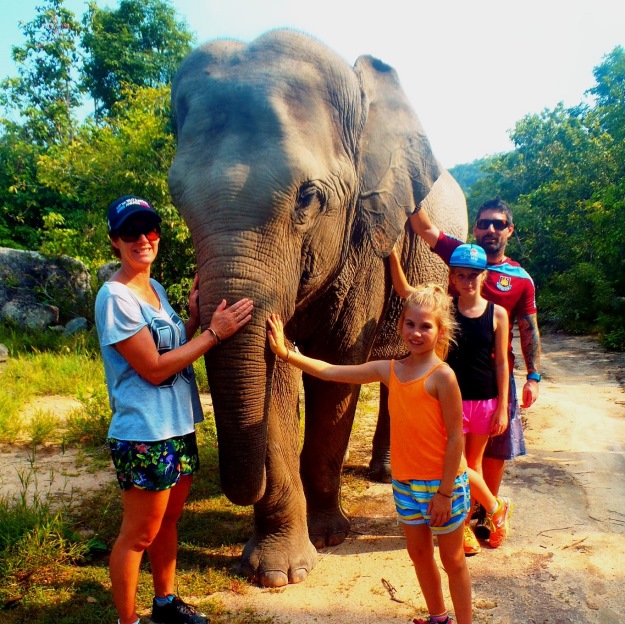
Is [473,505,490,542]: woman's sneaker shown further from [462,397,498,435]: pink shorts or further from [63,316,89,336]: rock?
[63,316,89,336]: rock

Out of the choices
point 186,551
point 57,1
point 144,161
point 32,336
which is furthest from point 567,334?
point 57,1

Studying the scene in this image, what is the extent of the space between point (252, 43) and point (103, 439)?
4338mm

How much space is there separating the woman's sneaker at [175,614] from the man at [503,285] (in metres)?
2.09

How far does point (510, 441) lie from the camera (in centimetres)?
384

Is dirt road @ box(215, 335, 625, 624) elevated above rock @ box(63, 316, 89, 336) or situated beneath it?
situated beneath

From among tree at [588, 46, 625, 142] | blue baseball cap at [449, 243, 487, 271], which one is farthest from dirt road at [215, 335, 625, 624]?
tree at [588, 46, 625, 142]

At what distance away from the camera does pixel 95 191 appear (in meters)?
10.8

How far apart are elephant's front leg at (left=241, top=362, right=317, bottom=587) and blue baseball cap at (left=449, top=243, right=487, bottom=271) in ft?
3.91

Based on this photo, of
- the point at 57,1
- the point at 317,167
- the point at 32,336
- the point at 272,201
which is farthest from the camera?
the point at 57,1

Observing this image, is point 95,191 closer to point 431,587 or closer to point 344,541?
point 344,541

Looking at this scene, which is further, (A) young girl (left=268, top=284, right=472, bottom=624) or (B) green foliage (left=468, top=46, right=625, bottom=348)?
(B) green foliage (left=468, top=46, right=625, bottom=348)

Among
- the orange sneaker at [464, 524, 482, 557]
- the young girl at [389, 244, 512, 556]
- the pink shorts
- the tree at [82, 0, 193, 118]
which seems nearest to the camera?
the young girl at [389, 244, 512, 556]

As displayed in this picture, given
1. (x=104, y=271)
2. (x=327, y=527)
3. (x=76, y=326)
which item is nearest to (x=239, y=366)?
(x=327, y=527)

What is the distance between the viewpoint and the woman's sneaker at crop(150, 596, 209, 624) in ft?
9.44
